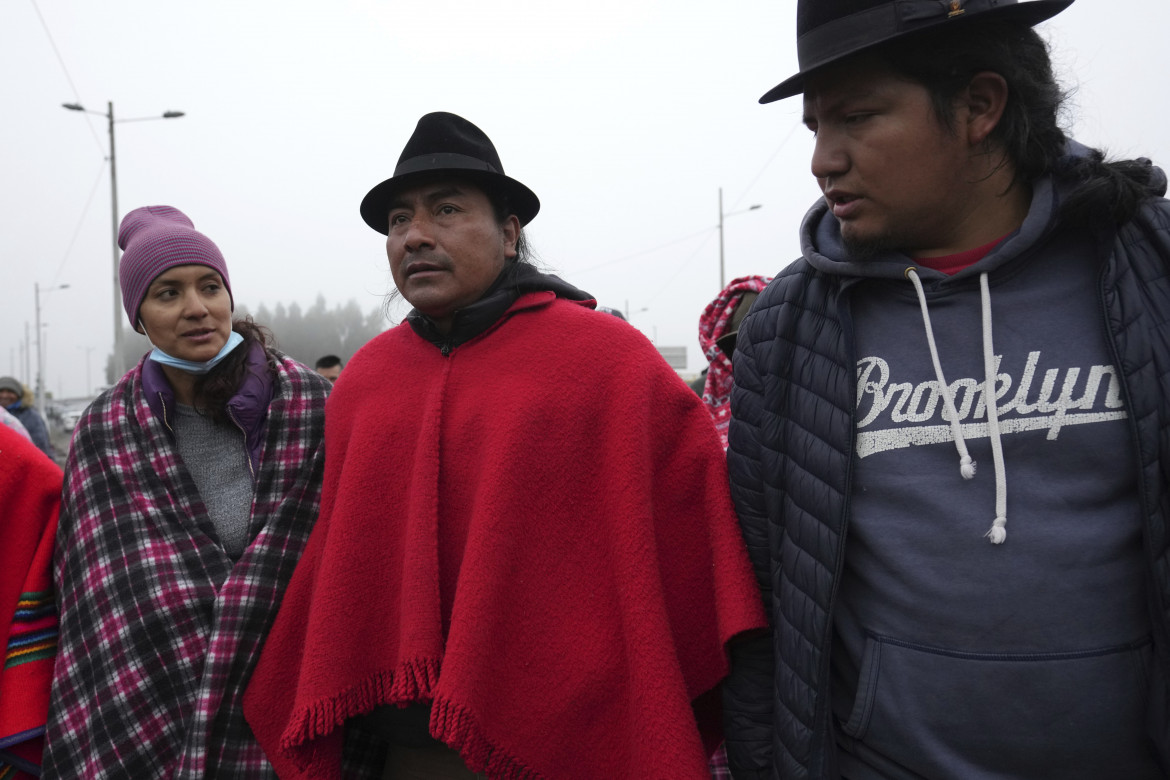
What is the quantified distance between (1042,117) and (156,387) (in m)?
2.34

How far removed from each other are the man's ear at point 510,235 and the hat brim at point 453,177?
4 centimetres

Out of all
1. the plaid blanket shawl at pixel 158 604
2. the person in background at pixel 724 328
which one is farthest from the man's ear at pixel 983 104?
the person in background at pixel 724 328

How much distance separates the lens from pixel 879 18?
1456 millimetres

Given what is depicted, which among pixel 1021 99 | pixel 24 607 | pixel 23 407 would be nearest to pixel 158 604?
pixel 24 607

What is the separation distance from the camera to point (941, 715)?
1.42m

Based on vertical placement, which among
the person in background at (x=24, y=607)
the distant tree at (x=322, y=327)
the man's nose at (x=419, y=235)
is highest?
the man's nose at (x=419, y=235)

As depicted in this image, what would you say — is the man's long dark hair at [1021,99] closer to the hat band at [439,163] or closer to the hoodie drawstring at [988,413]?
the hoodie drawstring at [988,413]

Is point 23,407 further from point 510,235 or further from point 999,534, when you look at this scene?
point 999,534

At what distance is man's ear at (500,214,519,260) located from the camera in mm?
2225

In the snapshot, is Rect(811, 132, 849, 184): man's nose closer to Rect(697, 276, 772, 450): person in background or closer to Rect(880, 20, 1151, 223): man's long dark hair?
Rect(880, 20, 1151, 223): man's long dark hair

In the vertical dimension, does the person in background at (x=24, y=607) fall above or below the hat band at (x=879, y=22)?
below

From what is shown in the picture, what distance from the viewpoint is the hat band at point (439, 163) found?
2023mm

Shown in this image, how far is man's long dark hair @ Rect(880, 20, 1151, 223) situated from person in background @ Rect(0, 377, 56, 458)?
770 cm

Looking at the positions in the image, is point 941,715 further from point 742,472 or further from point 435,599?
point 435,599
